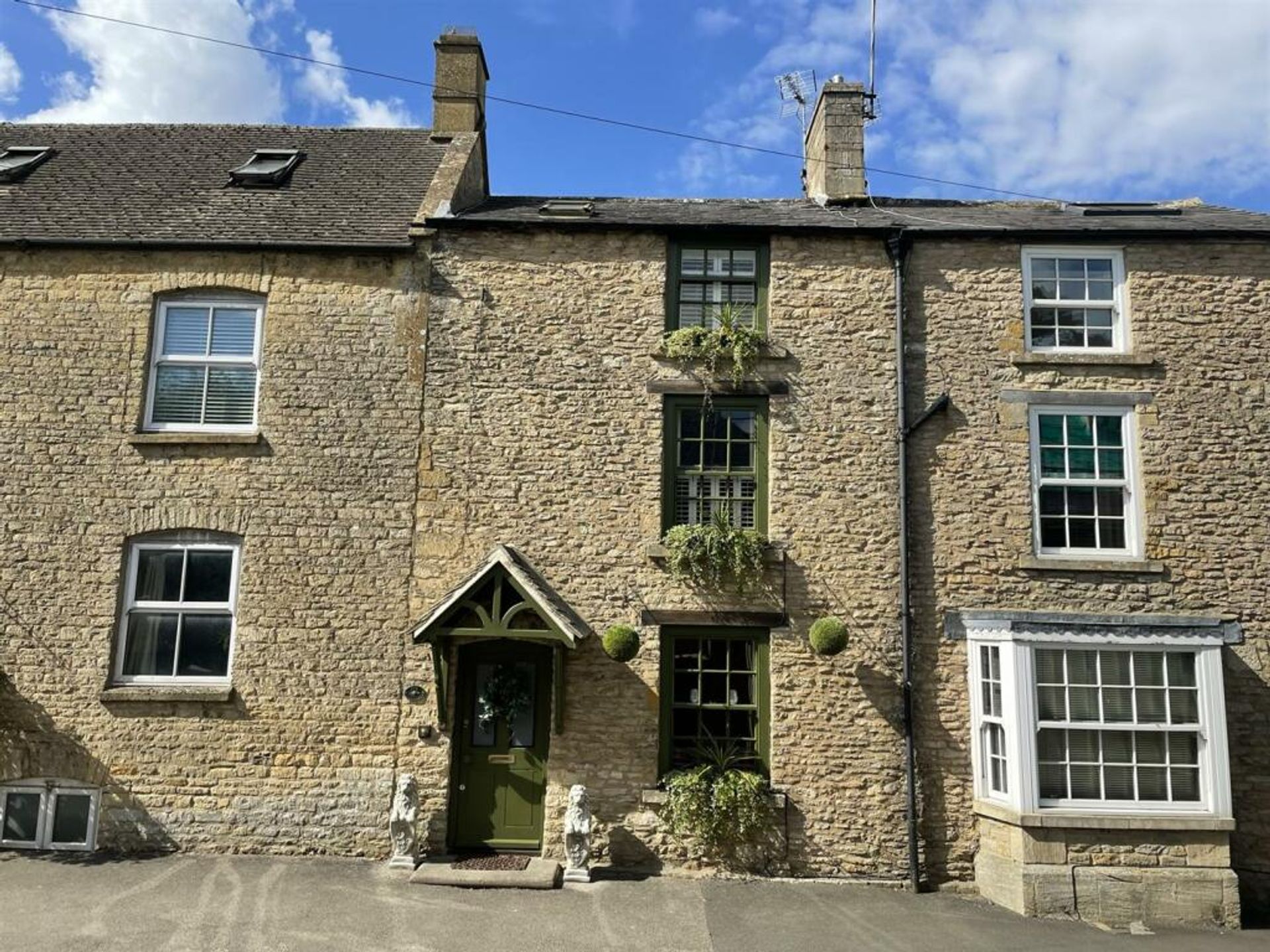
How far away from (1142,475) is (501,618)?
7455 mm

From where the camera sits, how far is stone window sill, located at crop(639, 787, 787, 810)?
10008 millimetres

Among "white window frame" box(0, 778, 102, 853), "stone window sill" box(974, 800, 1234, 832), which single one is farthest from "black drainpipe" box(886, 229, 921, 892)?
"white window frame" box(0, 778, 102, 853)

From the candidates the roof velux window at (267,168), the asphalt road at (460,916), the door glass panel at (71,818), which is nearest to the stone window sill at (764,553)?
the asphalt road at (460,916)

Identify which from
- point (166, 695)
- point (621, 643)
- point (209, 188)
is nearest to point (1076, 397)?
point (621, 643)

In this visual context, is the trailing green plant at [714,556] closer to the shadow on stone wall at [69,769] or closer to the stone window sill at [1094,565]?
the stone window sill at [1094,565]

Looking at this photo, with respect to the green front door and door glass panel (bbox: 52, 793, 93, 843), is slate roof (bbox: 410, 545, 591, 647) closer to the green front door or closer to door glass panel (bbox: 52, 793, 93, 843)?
the green front door

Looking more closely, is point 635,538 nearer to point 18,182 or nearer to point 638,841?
point 638,841

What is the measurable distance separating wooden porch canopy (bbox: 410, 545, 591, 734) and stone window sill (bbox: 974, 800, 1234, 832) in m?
Answer: 4.92

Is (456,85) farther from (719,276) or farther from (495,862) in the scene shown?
(495,862)

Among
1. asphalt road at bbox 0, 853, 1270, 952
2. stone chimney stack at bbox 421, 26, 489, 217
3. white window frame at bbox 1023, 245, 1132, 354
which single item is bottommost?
asphalt road at bbox 0, 853, 1270, 952

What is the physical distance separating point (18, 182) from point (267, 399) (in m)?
5.86

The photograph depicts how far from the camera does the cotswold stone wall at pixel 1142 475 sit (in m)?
10.1

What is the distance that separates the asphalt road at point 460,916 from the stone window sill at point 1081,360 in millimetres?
6033

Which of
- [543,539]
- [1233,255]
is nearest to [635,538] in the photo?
[543,539]
